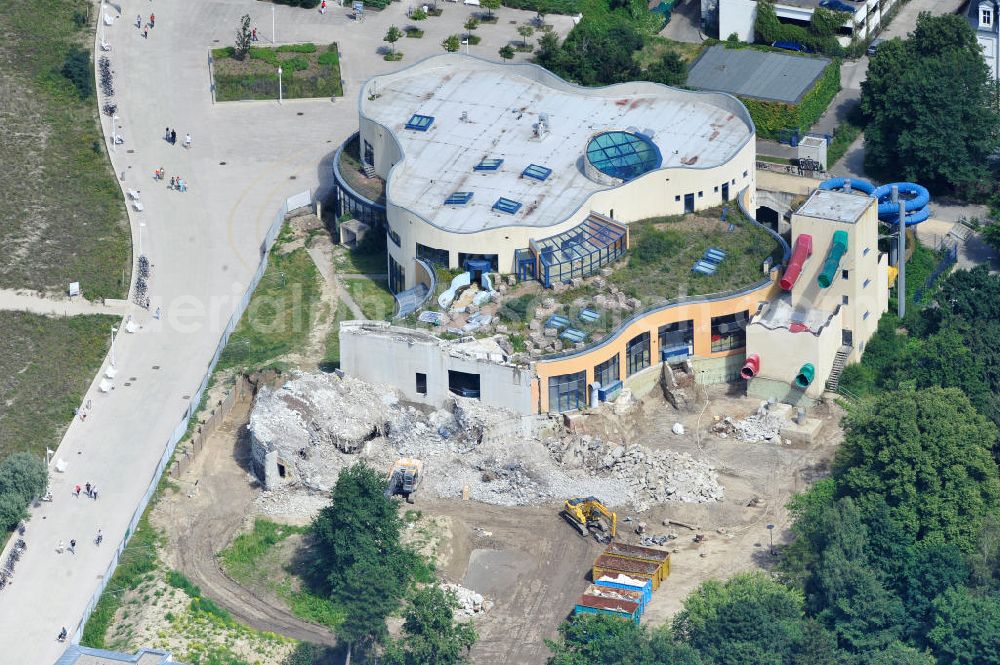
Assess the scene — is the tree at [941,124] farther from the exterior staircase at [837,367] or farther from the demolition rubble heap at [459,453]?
the demolition rubble heap at [459,453]

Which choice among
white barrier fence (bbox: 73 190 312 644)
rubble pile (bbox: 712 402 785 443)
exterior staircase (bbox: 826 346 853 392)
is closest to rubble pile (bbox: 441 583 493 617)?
white barrier fence (bbox: 73 190 312 644)

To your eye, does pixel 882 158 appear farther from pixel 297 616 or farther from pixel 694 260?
pixel 297 616

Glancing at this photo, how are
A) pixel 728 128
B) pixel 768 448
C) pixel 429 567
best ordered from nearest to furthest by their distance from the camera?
pixel 429 567 → pixel 768 448 → pixel 728 128

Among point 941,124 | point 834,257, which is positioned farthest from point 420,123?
point 941,124

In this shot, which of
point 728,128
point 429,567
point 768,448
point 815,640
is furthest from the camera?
point 728,128

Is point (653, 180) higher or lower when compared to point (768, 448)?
higher

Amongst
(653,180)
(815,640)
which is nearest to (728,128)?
(653,180)

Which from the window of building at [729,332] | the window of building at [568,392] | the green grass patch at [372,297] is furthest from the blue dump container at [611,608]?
the green grass patch at [372,297]

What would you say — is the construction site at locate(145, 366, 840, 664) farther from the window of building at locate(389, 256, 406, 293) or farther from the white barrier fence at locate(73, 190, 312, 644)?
the window of building at locate(389, 256, 406, 293)
